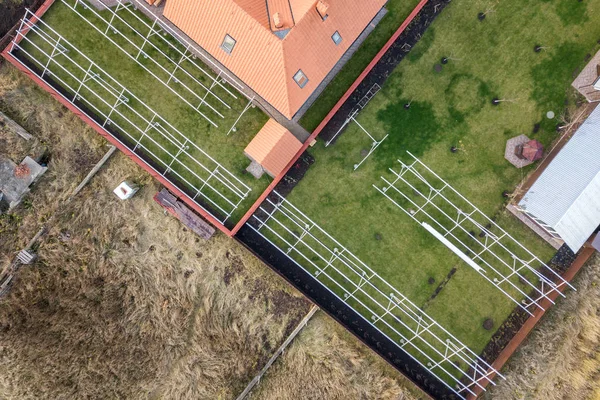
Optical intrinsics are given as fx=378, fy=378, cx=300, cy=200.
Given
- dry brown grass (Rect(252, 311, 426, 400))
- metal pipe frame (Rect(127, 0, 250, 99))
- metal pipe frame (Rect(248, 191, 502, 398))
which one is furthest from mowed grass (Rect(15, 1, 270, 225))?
dry brown grass (Rect(252, 311, 426, 400))

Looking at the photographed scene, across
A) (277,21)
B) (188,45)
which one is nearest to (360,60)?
(277,21)

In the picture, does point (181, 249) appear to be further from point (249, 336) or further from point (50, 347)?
point (50, 347)

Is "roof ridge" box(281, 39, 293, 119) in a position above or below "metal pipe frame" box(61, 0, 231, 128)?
above

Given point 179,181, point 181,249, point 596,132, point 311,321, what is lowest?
point 181,249

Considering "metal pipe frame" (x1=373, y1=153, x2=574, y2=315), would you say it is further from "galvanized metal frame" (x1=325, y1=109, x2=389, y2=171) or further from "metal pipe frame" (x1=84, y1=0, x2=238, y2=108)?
"metal pipe frame" (x1=84, y1=0, x2=238, y2=108)

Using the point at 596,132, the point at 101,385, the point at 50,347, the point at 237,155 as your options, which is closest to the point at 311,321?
the point at 237,155

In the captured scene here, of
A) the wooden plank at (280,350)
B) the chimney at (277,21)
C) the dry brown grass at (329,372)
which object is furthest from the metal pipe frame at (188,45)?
the dry brown grass at (329,372)
